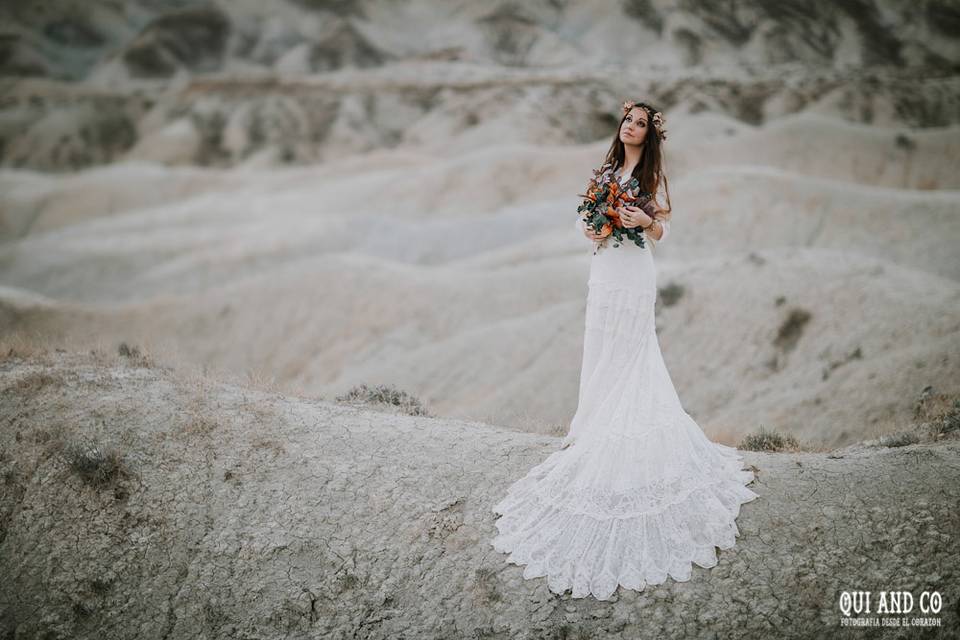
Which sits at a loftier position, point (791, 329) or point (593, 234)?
point (593, 234)

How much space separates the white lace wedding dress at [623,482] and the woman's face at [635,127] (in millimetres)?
832

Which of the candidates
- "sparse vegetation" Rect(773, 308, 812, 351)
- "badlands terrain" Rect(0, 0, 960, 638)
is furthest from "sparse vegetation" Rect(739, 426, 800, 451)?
"sparse vegetation" Rect(773, 308, 812, 351)

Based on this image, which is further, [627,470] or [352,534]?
[352,534]

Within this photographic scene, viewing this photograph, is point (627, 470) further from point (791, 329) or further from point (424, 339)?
point (424, 339)

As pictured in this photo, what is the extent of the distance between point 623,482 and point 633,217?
202cm

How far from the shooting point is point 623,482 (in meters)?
5.45

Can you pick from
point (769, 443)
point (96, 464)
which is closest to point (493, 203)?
point (769, 443)

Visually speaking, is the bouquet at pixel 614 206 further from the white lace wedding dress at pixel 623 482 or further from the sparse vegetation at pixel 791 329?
the sparse vegetation at pixel 791 329

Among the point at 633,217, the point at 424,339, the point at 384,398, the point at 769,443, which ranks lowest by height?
the point at 424,339

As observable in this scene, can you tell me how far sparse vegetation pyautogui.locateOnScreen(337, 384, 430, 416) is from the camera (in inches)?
354

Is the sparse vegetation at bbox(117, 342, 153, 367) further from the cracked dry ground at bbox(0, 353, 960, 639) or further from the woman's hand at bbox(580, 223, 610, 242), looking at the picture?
the woman's hand at bbox(580, 223, 610, 242)

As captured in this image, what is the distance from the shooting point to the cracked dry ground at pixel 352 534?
514cm

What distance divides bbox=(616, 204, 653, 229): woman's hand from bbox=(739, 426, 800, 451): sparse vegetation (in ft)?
12.7

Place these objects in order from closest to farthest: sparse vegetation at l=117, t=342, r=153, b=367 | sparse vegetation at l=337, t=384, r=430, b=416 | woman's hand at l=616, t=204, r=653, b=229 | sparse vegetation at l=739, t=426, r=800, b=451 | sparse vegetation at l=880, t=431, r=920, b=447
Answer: woman's hand at l=616, t=204, r=653, b=229, sparse vegetation at l=880, t=431, r=920, b=447, sparse vegetation at l=739, t=426, r=800, b=451, sparse vegetation at l=337, t=384, r=430, b=416, sparse vegetation at l=117, t=342, r=153, b=367
